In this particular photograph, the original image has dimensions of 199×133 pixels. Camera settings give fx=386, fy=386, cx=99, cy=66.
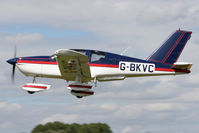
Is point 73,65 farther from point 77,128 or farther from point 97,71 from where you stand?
point 77,128

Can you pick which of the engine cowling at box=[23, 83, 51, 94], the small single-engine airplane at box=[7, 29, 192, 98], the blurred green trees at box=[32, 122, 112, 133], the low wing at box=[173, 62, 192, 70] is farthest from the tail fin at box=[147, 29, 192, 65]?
the blurred green trees at box=[32, 122, 112, 133]

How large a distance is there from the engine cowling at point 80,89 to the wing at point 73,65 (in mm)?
360

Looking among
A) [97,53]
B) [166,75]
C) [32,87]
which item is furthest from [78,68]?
[166,75]

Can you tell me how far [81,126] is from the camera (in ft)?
135

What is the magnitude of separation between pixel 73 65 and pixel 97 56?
1286 millimetres

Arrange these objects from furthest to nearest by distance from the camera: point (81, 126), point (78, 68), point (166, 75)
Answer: point (81, 126), point (166, 75), point (78, 68)

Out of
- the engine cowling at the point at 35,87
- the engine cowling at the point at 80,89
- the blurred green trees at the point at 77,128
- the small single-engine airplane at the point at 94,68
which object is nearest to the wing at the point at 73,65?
the small single-engine airplane at the point at 94,68

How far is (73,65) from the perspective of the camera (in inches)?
631

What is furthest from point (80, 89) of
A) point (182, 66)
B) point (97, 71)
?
point (182, 66)

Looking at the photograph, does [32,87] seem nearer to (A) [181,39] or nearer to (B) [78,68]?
(B) [78,68]

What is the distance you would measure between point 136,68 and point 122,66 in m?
0.65

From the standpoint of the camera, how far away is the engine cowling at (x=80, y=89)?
54.3 ft

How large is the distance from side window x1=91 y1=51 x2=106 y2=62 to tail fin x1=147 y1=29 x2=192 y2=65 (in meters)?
2.37

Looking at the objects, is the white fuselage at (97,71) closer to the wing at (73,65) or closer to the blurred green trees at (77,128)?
the wing at (73,65)
